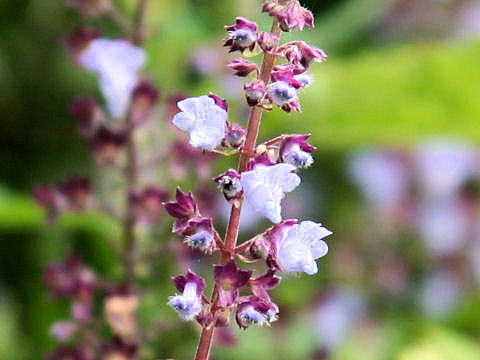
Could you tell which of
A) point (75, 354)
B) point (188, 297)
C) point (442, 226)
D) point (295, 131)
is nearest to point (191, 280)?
point (188, 297)

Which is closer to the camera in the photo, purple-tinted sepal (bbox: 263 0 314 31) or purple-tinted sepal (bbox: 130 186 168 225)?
purple-tinted sepal (bbox: 263 0 314 31)

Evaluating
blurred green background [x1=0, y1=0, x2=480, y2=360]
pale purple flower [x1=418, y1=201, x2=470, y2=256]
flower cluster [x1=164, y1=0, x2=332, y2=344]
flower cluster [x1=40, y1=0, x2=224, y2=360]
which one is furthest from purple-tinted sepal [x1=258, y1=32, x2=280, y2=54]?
pale purple flower [x1=418, y1=201, x2=470, y2=256]

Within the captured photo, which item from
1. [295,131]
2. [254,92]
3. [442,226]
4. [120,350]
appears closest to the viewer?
[254,92]

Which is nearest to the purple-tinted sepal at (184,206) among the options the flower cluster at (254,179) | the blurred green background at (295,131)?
the flower cluster at (254,179)

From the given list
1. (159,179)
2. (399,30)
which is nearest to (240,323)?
(159,179)

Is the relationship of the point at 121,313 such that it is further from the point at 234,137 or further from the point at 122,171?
the point at 234,137

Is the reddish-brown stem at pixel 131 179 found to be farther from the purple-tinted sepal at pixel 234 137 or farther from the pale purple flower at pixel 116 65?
the purple-tinted sepal at pixel 234 137

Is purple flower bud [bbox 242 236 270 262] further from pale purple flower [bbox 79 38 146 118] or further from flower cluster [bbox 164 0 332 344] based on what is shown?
pale purple flower [bbox 79 38 146 118]
